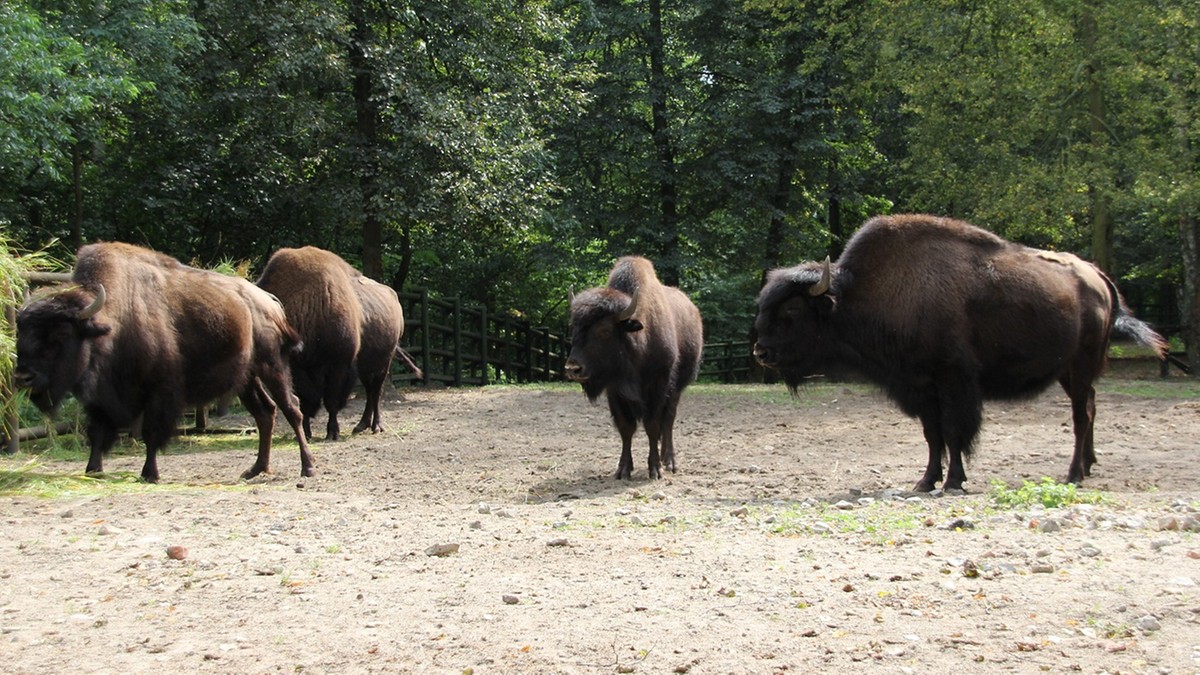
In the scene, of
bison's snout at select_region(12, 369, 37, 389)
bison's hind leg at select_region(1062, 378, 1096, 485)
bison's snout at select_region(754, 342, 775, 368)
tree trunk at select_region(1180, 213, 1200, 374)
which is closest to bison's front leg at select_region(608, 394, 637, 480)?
bison's snout at select_region(754, 342, 775, 368)

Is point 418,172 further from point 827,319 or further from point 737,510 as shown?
point 737,510

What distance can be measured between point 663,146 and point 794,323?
17.6m

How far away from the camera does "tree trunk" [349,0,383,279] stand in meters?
17.8

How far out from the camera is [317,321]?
1229 centimetres

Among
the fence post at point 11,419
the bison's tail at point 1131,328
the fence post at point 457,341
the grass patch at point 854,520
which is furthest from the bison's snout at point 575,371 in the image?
the fence post at point 457,341

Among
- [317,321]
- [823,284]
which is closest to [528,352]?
[317,321]

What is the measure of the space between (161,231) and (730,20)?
13.4m

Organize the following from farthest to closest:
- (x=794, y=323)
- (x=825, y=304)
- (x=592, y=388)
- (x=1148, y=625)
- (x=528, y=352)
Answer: (x=528, y=352) < (x=592, y=388) < (x=794, y=323) < (x=825, y=304) < (x=1148, y=625)

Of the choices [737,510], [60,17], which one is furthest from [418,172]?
[737,510]

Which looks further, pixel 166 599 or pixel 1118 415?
pixel 1118 415

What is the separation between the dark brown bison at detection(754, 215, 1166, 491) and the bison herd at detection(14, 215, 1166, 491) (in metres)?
0.01

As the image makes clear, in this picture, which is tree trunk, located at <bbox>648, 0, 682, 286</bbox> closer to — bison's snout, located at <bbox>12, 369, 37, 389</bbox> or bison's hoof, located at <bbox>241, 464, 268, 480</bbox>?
bison's hoof, located at <bbox>241, 464, 268, 480</bbox>

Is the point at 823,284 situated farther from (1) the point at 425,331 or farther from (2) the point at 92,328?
(1) the point at 425,331

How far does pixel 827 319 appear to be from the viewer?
362 inches
